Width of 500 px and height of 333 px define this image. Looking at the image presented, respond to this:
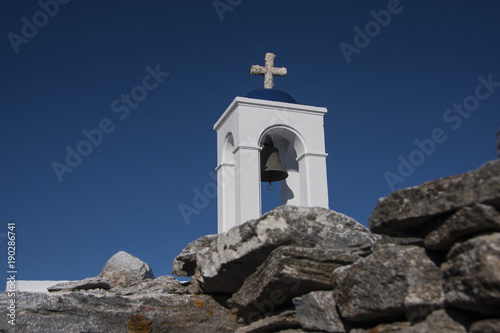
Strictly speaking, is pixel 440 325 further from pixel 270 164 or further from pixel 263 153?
pixel 263 153

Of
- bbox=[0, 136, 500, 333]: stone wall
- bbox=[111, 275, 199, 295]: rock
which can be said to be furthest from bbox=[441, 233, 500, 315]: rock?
bbox=[111, 275, 199, 295]: rock

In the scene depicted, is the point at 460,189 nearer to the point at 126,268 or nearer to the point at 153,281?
the point at 153,281

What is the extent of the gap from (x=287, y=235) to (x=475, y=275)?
5.11ft

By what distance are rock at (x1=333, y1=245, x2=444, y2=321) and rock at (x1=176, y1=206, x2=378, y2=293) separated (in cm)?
69

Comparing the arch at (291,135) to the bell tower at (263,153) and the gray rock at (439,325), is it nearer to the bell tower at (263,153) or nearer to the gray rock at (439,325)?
the bell tower at (263,153)

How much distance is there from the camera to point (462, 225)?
2.42 metres

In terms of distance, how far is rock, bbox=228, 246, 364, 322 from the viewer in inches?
135

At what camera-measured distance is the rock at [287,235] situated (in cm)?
368

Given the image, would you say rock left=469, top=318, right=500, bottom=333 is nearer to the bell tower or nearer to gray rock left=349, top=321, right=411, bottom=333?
gray rock left=349, top=321, right=411, bottom=333

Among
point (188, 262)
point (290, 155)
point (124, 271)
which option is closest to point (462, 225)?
point (188, 262)

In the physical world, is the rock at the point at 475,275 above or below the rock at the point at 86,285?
below

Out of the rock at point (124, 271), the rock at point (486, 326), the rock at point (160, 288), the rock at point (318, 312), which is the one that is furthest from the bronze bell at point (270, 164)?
the rock at point (486, 326)

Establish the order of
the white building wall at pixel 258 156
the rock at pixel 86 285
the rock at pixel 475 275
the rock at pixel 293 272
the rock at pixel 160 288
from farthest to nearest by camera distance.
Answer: the white building wall at pixel 258 156 < the rock at pixel 86 285 < the rock at pixel 160 288 < the rock at pixel 293 272 < the rock at pixel 475 275

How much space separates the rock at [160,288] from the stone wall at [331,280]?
13 mm
